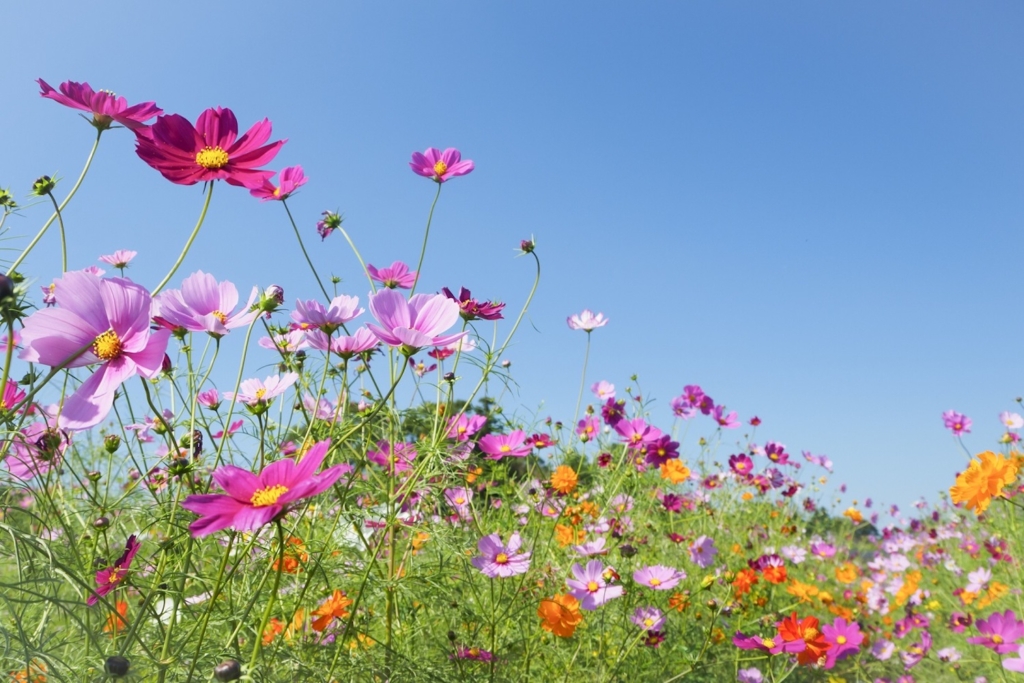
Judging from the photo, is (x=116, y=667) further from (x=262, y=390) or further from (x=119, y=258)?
(x=119, y=258)

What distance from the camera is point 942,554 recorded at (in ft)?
14.8

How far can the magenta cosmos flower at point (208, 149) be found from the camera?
81cm

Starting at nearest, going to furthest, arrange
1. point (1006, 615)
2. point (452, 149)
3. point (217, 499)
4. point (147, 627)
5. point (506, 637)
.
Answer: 1. point (217, 499)
2. point (147, 627)
3. point (452, 149)
4. point (506, 637)
5. point (1006, 615)

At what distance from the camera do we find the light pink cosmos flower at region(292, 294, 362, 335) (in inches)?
33.3

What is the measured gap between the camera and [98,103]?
88 centimetres

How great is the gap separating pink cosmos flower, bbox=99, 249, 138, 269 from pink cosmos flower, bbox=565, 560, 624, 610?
1096mm

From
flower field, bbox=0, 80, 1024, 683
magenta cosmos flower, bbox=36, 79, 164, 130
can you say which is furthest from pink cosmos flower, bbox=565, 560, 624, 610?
magenta cosmos flower, bbox=36, 79, 164, 130

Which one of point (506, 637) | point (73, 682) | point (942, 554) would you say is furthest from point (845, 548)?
point (73, 682)

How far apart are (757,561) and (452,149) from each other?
A: 66.4 inches

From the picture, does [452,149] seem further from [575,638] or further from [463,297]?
[575,638]

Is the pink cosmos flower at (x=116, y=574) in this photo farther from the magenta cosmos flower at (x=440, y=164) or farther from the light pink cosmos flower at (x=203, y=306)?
the magenta cosmos flower at (x=440, y=164)

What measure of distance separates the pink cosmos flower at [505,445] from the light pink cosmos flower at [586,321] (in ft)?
1.40

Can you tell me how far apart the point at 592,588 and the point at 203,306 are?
1080 millimetres

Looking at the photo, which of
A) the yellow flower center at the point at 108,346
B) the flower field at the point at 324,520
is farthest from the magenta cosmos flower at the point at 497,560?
the yellow flower center at the point at 108,346
